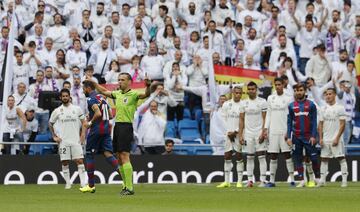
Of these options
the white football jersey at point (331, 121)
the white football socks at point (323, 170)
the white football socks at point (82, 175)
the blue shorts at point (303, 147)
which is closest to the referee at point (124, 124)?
the white football socks at point (82, 175)

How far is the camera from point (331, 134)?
3036 cm

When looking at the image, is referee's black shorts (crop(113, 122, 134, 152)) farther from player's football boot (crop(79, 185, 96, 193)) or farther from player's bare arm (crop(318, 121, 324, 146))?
player's bare arm (crop(318, 121, 324, 146))

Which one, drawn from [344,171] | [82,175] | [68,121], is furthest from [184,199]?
[344,171]

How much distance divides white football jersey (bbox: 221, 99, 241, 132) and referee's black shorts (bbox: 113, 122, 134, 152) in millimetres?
5891

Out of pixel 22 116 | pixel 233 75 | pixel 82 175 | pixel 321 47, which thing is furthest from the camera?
pixel 321 47

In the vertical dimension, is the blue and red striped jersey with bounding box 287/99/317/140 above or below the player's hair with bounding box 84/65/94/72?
below

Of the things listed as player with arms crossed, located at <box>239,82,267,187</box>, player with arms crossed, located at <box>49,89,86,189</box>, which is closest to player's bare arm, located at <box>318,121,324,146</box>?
player with arms crossed, located at <box>239,82,267,187</box>

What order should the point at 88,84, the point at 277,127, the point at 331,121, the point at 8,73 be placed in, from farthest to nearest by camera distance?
1. the point at 8,73
2. the point at 331,121
3. the point at 277,127
4. the point at 88,84

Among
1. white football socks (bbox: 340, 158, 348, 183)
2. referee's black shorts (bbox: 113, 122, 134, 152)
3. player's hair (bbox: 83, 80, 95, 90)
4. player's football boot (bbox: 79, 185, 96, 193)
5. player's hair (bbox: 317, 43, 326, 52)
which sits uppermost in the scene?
player's hair (bbox: 317, 43, 326, 52)

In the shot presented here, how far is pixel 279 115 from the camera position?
29.7 metres

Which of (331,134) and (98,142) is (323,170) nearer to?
(331,134)

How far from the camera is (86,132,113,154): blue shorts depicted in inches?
1030

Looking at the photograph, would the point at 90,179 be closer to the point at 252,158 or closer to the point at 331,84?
the point at 252,158

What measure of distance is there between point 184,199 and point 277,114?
7436 mm
